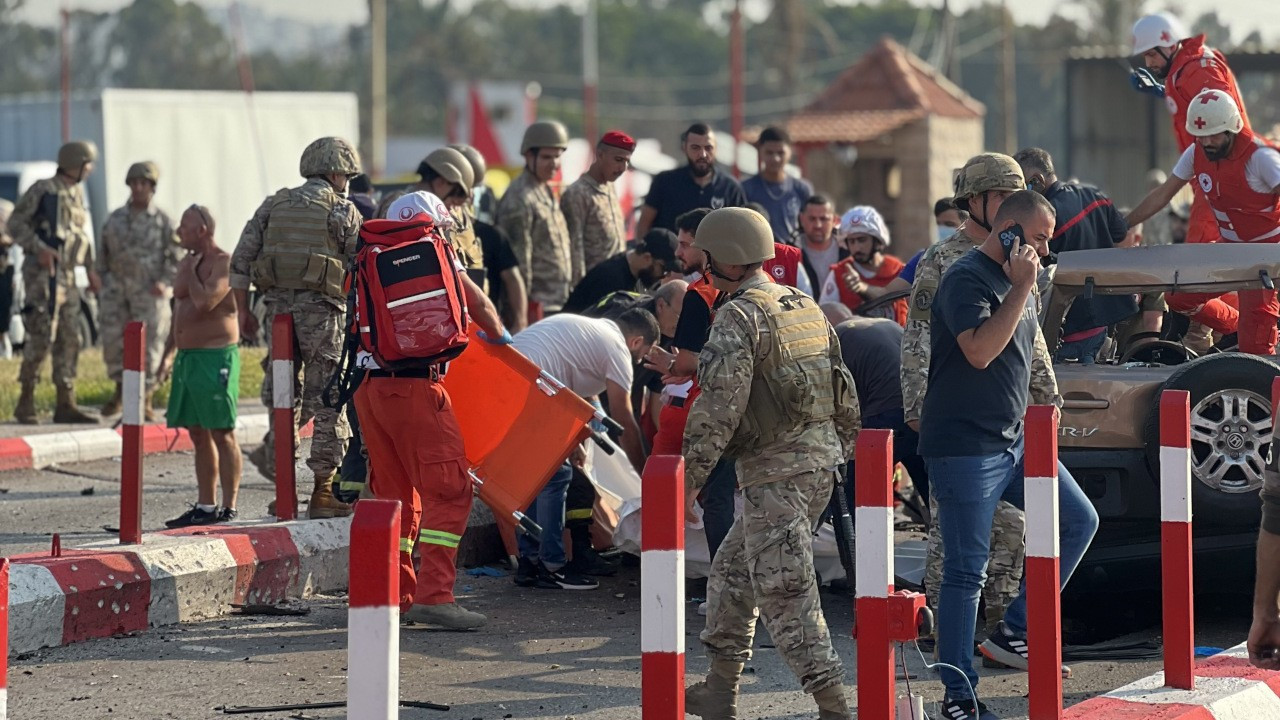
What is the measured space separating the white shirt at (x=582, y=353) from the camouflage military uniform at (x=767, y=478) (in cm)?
229

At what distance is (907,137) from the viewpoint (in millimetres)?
30469

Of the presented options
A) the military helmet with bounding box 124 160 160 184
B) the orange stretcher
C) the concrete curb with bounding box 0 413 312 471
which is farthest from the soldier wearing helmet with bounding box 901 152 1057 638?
the military helmet with bounding box 124 160 160 184

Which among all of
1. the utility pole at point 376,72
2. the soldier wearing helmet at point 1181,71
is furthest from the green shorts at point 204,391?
the utility pole at point 376,72

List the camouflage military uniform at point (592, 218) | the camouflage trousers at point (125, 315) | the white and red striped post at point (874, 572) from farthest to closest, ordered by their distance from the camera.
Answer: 1. the camouflage trousers at point (125, 315)
2. the camouflage military uniform at point (592, 218)
3. the white and red striped post at point (874, 572)

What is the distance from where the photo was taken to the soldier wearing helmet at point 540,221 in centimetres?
1152

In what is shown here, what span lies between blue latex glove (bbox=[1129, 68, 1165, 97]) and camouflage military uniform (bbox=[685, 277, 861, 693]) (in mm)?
4857

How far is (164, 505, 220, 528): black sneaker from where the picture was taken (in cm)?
941

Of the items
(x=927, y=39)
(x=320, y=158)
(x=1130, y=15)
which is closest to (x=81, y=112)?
(x=320, y=158)

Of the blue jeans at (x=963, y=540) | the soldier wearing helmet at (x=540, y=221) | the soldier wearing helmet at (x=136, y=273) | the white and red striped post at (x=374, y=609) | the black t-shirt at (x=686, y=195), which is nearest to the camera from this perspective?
the white and red striped post at (x=374, y=609)

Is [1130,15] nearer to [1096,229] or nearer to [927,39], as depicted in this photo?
[927,39]

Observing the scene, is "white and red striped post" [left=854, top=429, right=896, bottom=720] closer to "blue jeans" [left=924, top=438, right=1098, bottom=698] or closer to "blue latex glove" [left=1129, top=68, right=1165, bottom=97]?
"blue jeans" [left=924, top=438, right=1098, bottom=698]

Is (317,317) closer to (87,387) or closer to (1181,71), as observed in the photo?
(1181,71)

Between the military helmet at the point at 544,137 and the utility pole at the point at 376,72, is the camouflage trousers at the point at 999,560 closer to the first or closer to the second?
the military helmet at the point at 544,137

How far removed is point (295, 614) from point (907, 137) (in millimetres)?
23543
